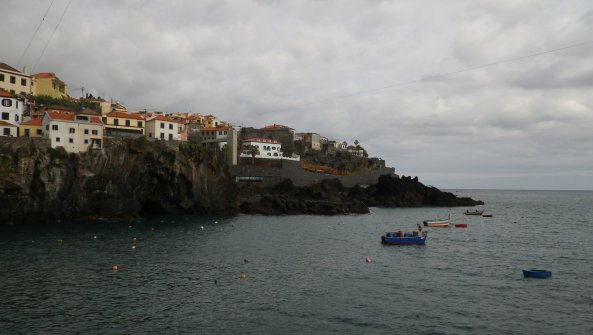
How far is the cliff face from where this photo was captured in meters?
66.1

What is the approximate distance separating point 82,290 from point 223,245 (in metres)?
21.9

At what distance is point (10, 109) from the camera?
75688mm

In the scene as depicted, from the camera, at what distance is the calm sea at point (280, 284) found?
26594 millimetres

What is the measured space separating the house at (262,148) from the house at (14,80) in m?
54.2

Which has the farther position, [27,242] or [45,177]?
[45,177]

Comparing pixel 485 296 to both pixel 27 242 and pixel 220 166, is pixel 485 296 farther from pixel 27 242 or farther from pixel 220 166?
pixel 220 166

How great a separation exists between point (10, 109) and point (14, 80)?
2390 cm

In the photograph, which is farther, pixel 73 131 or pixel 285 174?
pixel 285 174

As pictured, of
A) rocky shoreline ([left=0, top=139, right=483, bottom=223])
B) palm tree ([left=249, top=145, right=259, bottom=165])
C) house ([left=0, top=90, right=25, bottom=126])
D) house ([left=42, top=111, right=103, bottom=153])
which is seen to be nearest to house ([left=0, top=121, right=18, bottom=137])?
house ([left=0, top=90, right=25, bottom=126])

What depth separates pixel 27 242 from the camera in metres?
51.0

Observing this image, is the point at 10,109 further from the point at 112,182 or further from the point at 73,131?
the point at 112,182

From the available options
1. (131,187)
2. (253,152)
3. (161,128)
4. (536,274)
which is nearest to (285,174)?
(253,152)

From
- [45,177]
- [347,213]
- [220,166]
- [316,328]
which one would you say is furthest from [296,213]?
[316,328]

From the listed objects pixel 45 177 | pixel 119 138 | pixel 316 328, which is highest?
pixel 119 138
